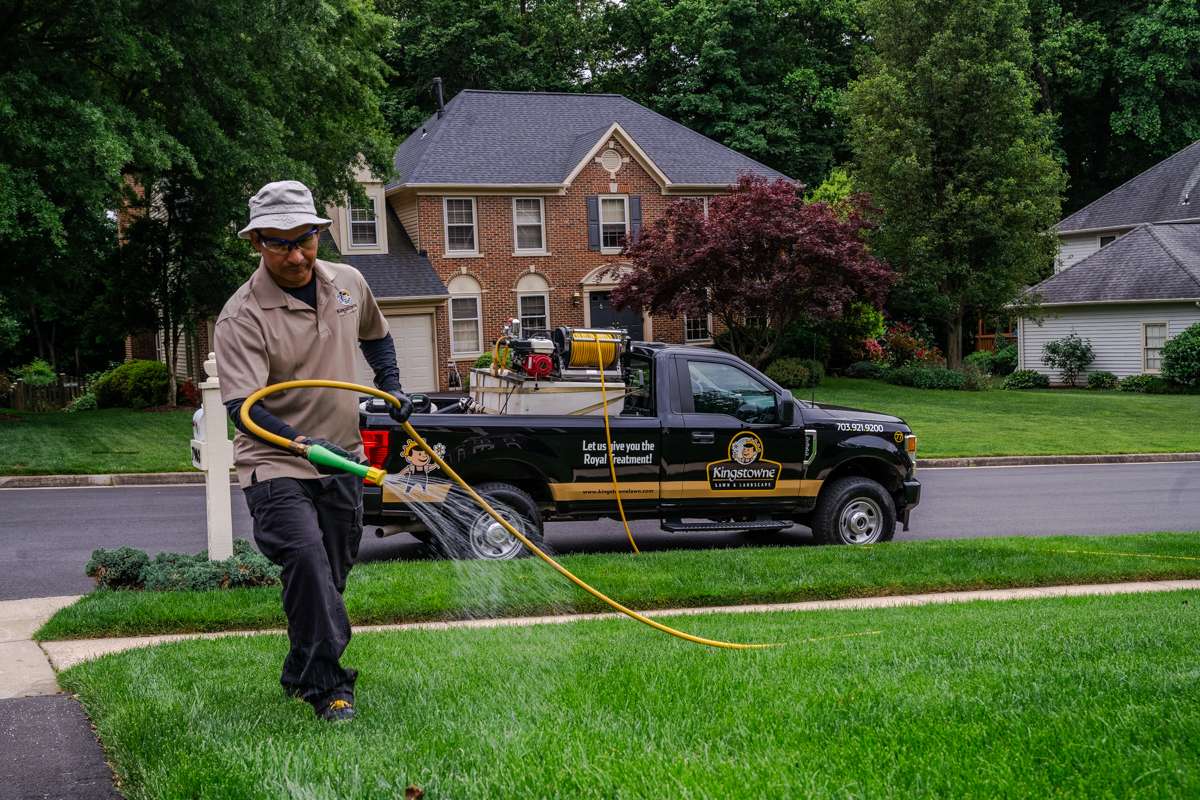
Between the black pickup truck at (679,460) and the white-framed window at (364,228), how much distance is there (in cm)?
2516

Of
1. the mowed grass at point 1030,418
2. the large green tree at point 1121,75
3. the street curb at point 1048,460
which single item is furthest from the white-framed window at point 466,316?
the large green tree at point 1121,75

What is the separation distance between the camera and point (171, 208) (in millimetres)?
29141

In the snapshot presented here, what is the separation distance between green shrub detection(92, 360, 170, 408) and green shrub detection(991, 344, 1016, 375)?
3105cm

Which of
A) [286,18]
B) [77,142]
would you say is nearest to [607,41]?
[286,18]

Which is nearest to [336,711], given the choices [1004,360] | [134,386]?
[134,386]

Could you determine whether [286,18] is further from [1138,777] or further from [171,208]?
[1138,777]

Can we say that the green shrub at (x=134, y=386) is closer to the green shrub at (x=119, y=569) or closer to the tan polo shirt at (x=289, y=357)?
the green shrub at (x=119, y=569)

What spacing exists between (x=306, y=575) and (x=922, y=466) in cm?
1734

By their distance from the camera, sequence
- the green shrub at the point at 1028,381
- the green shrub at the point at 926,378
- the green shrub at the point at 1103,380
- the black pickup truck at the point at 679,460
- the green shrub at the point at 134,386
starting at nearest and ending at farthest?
the black pickup truck at the point at 679,460, the green shrub at the point at 134,386, the green shrub at the point at 926,378, the green shrub at the point at 1103,380, the green shrub at the point at 1028,381

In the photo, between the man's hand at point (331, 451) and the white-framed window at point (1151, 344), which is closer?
the man's hand at point (331, 451)

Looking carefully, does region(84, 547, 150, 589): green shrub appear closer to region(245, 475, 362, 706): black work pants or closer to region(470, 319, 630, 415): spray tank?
region(470, 319, 630, 415): spray tank

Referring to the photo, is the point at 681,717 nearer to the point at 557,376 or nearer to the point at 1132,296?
the point at 557,376

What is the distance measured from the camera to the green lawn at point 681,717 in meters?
4.02

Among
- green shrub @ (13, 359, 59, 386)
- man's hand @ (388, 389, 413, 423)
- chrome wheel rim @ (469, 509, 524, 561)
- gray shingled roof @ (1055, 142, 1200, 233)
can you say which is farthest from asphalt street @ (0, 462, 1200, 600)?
gray shingled roof @ (1055, 142, 1200, 233)
